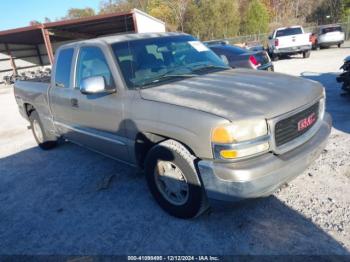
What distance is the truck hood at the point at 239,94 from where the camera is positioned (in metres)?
2.56

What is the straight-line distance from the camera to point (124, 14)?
16.8 m

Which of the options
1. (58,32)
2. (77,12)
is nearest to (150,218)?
(58,32)

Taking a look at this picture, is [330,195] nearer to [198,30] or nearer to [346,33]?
[346,33]

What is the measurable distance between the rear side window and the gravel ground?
146cm

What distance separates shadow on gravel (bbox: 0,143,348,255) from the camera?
2.69 m

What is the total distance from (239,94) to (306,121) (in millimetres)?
718

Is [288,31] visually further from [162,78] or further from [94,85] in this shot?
[94,85]

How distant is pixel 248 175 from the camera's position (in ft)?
7.93

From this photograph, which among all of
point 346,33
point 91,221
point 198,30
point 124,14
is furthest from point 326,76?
point 198,30

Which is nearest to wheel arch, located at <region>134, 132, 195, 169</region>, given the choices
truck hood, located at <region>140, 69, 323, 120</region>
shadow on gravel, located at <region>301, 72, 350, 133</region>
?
truck hood, located at <region>140, 69, 323, 120</region>

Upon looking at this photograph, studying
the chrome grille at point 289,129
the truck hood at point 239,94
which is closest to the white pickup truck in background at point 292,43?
the truck hood at point 239,94

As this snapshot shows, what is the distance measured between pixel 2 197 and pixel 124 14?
14674 millimetres

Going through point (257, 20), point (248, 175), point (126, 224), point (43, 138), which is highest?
point (257, 20)

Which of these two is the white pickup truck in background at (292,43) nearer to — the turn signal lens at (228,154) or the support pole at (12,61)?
the turn signal lens at (228,154)
